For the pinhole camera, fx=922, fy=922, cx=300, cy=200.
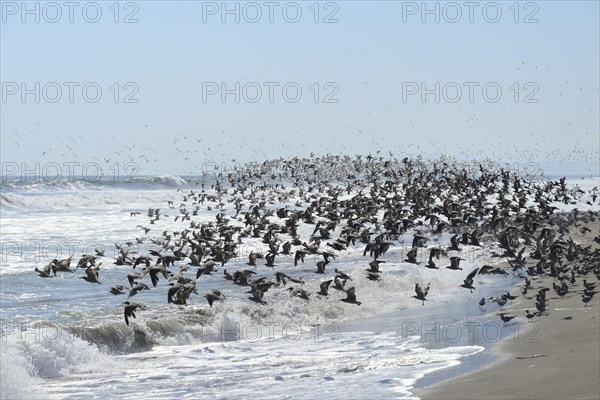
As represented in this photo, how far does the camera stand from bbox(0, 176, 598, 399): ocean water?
601 inches

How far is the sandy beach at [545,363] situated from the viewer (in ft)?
38.4

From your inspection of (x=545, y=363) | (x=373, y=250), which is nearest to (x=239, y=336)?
(x=373, y=250)

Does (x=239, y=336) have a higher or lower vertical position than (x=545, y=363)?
lower

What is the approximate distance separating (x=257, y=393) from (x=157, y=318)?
8.00 metres

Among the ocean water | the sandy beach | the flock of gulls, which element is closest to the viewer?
the sandy beach

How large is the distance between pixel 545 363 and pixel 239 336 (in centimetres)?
877

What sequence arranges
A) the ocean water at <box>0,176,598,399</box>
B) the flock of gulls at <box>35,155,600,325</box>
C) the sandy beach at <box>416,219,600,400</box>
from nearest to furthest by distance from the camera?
the sandy beach at <box>416,219,600,400</box>, the ocean water at <box>0,176,598,399</box>, the flock of gulls at <box>35,155,600,325</box>

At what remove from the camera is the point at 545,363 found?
544 inches

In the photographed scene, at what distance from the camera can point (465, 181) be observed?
120ft

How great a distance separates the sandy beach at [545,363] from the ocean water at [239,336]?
0.74 meters

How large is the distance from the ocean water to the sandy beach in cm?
74

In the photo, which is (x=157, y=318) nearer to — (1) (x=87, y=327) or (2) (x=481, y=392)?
(1) (x=87, y=327)

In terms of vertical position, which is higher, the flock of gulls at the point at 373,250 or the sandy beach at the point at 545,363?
the flock of gulls at the point at 373,250

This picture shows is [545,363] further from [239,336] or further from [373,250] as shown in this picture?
[373,250]
